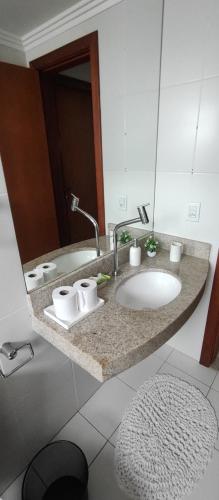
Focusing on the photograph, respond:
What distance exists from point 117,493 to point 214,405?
2.31 feet

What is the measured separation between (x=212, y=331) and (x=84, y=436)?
0.98m

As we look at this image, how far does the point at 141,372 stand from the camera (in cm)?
166

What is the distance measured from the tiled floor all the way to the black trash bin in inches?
5.3

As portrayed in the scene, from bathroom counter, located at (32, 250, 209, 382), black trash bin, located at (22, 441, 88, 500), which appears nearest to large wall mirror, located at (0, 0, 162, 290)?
bathroom counter, located at (32, 250, 209, 382)

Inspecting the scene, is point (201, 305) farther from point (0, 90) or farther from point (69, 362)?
point (0, 90)

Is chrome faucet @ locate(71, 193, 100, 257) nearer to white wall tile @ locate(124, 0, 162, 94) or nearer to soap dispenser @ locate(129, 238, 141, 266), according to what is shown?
soap dispenser @ locate(129, 238, 141, 266)

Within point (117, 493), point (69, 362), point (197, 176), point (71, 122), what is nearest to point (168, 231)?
point (197, 176)

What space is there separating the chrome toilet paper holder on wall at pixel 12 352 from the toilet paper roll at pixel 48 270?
29 cm

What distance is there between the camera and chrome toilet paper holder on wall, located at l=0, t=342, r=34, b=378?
0.91 m

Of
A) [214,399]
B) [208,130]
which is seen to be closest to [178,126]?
[208,130]

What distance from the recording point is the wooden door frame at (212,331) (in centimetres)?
146

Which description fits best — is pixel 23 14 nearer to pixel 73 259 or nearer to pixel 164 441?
pixel 73 259

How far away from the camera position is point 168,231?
5.15ft

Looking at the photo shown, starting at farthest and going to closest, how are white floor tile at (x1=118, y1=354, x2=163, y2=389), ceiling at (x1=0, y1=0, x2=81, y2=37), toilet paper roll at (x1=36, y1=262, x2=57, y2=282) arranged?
white floor tile at (x1=118, y1=354, x2=163, y2=389), toilet paper roll at (x1=36, y1=262, x2=57, y2=282), ceiling at (x1=0, y1=0, x2=81, y2=37)
